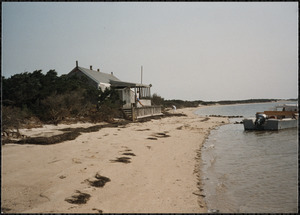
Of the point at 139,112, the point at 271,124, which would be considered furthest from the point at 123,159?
the point at 139,112

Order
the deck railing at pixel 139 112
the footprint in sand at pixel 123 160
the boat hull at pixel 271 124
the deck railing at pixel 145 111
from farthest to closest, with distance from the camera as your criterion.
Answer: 1. the deck railing at pixel 145 111
2. the deck railing at pixel 139 112
3. the boat hull at pixel 271 124
4. the footprint in sand at pixel 123 160

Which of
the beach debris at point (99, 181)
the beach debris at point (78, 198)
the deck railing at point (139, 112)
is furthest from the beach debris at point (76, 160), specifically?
the deck railing at point (139, 112)

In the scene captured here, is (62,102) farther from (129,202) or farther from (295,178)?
(295,178)

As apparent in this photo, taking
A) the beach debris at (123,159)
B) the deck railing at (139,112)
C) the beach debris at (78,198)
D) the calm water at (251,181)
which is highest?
the deck railing at (139,112)

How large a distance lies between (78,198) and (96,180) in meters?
1.15

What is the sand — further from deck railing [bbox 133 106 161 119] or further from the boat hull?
deck railing [bbox 133 106 161 119]

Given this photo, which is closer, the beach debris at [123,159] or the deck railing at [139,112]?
the beach debris at [123,159]

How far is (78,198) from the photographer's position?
188 inches

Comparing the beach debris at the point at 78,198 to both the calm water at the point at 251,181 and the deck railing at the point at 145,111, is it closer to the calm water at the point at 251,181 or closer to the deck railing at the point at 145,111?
the calm water at the point at 251,181

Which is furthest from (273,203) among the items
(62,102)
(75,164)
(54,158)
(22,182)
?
(62,102)

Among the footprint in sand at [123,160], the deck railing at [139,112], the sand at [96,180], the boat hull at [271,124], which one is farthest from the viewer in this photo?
the deck railing at [139,112]

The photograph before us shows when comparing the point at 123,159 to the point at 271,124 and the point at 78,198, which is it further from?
the point at 271,124

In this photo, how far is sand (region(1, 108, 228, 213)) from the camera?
14.9ft

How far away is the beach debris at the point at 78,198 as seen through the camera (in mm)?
4637
